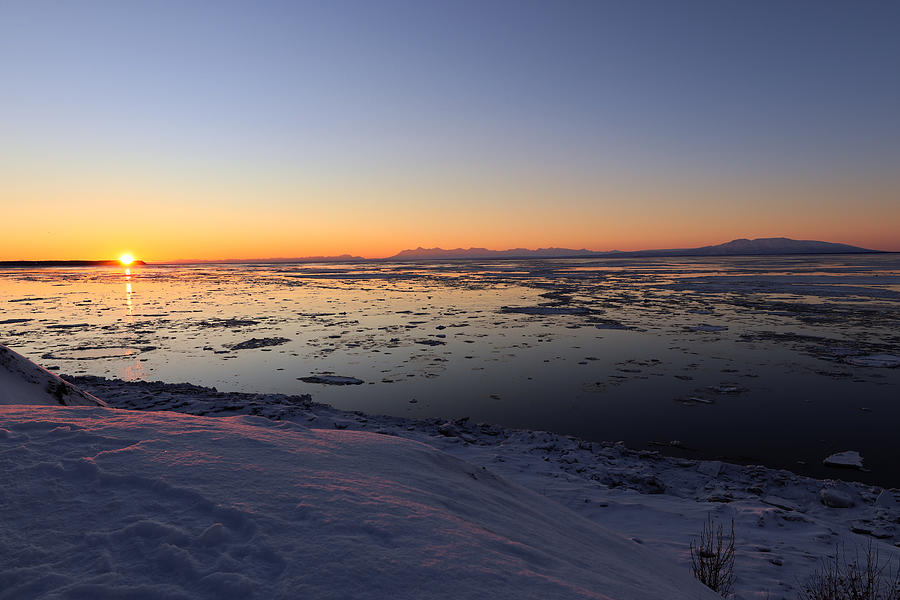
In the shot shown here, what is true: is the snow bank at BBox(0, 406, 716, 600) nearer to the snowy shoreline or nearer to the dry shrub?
the dry shrub

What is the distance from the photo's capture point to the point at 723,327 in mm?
15461

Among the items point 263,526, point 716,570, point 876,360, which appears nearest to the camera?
point 263,526

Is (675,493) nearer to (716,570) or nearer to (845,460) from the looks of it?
(716,570)

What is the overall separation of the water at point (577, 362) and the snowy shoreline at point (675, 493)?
716 mm

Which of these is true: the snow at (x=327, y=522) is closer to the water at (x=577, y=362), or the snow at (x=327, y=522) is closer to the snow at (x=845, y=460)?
the snow at (x=845, y=460)

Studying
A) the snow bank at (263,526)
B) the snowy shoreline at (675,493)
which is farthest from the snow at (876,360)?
the snow bank at (263,526)

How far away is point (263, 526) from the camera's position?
84.0 inches

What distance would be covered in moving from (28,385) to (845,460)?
34.7 ft

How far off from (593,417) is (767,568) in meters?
4.03

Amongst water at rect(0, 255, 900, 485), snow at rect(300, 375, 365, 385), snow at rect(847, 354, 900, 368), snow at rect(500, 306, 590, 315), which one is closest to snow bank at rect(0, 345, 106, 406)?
water at rect(0, 255, 900, 485)

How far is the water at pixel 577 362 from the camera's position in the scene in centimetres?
728

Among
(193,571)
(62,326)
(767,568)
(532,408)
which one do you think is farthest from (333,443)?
(62,326)

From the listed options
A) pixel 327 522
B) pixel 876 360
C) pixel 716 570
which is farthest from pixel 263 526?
pixel 876 360

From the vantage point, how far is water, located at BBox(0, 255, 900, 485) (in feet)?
23.9
